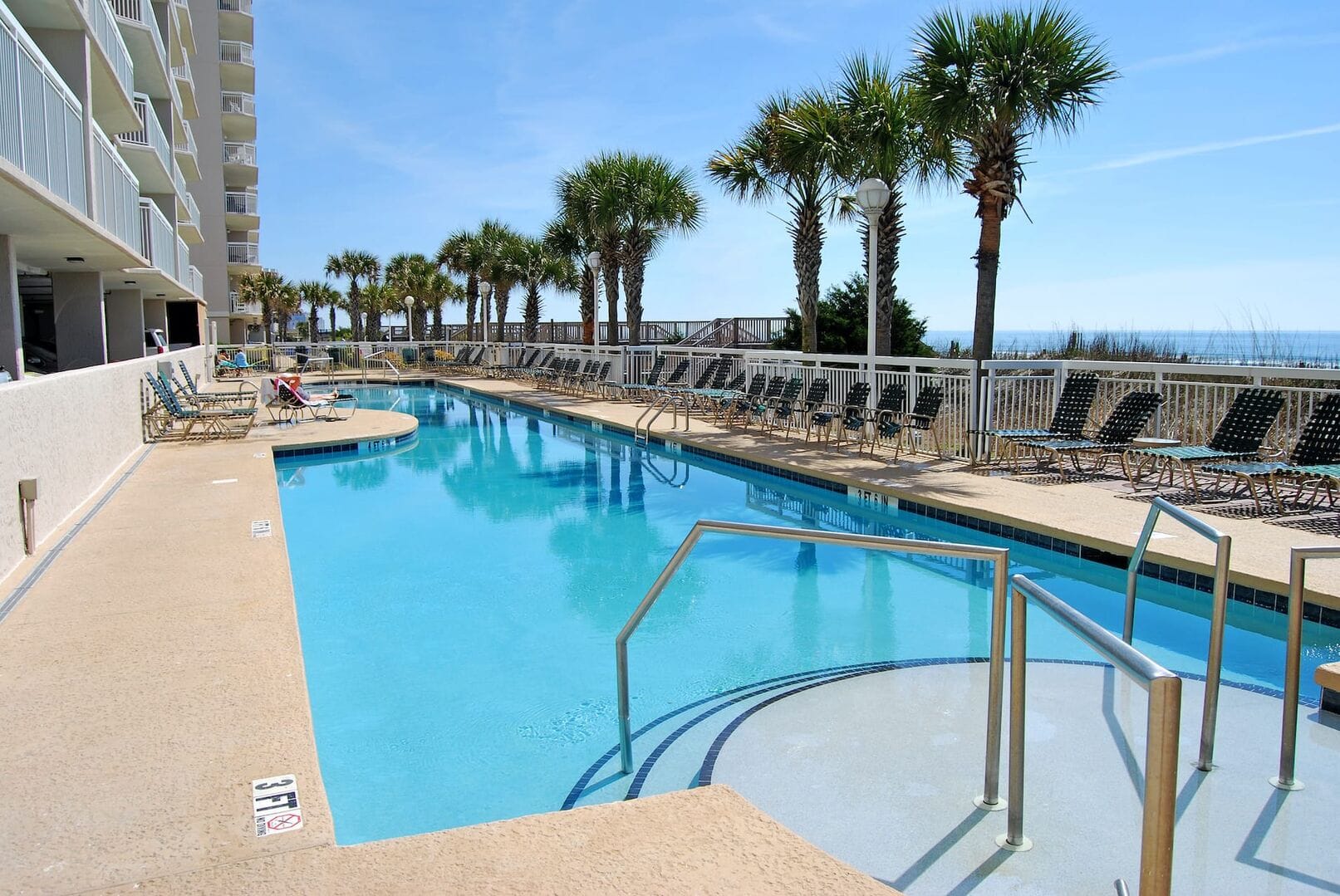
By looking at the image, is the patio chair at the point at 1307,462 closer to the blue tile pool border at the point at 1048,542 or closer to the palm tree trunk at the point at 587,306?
the blue tile pool border at the point at 1048,542

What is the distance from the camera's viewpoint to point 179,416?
41.5 feet

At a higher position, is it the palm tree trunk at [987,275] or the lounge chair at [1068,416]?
the palm tree trunk at [987,275]

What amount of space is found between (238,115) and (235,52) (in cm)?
268

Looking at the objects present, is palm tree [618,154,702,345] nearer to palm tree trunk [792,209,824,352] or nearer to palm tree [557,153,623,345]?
palm tree [557,153,623,345]

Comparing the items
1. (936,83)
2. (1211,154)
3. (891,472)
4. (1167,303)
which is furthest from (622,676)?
(1211,154)

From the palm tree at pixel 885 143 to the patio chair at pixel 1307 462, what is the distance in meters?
7.48

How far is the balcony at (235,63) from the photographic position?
37.2m

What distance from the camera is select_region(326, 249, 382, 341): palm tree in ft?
180

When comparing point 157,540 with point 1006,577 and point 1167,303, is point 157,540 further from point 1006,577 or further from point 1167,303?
point 1167,303

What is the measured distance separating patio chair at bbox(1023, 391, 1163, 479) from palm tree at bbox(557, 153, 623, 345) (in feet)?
52.6

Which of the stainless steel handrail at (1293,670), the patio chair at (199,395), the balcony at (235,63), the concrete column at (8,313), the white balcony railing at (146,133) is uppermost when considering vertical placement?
the balcony at (235,63)

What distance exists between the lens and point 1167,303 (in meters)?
26.6

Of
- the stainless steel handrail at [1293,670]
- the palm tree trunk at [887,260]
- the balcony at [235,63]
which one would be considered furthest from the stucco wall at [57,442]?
the balcony at [235,63]

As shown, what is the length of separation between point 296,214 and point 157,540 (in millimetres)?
45497
